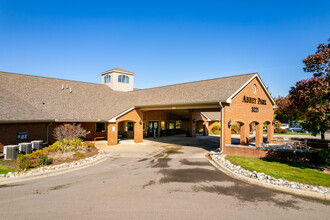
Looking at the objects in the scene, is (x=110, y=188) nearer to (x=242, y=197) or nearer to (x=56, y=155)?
(x=242, y=197)

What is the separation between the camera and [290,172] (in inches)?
399

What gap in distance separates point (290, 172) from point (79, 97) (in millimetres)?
21131

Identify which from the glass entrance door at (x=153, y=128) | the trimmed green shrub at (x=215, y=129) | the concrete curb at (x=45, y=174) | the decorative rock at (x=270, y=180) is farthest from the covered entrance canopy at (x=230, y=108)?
the trimmed green shrub at (x=215, y=129)

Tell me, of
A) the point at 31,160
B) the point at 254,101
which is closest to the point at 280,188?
the point at 254,101

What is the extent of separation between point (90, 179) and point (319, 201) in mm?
9448

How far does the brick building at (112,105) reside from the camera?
15.6 meters

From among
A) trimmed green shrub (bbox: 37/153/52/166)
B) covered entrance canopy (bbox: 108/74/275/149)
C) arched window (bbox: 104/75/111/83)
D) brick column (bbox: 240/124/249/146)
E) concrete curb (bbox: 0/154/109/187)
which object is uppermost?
arched window (bbox: 104/75/111/83)

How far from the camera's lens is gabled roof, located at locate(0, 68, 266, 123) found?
635 inches

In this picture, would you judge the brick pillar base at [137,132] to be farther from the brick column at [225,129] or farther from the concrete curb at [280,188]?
the concrete curb at [280,188]

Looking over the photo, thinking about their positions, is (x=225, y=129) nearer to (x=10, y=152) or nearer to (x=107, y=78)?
(x=10, y=152)

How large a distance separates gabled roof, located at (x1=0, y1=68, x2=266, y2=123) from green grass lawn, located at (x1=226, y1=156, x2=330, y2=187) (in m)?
5.54

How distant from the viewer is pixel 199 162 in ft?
42.7

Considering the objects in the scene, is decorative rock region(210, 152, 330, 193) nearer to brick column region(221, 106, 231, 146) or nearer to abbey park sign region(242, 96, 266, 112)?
brick column region(221, 106, 231, 146)

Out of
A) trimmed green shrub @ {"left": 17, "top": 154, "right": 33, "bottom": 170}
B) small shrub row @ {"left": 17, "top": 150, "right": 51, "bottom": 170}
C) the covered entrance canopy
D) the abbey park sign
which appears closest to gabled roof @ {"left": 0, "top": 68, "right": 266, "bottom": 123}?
the covered entrance canopy
